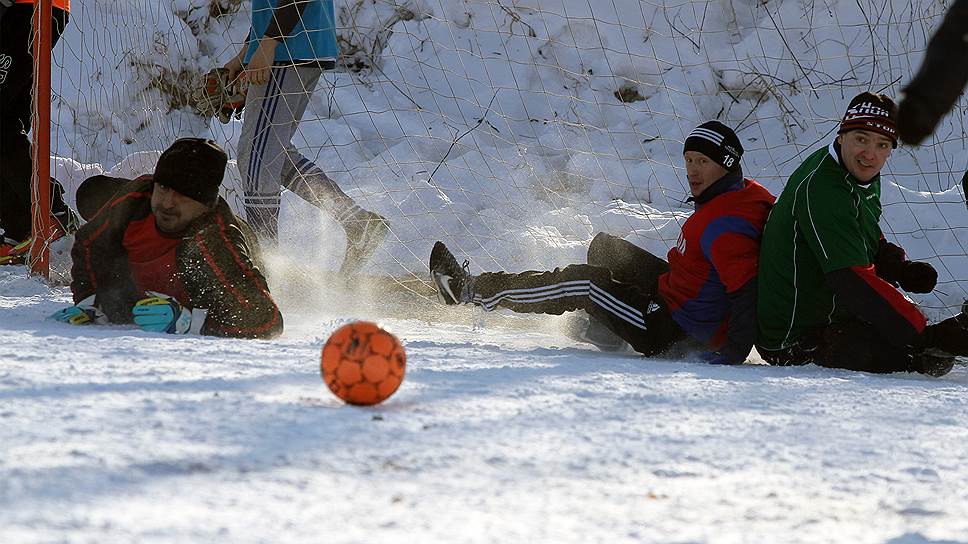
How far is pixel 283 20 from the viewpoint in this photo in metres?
4.44

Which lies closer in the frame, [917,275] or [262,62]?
[917,275]

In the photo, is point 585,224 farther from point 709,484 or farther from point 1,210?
point 709,484

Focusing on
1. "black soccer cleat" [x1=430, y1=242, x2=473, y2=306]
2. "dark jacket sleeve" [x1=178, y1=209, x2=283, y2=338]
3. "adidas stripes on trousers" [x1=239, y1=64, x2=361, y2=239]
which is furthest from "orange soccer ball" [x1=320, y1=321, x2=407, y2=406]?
"adidas stripes on trousers" [x1=239, y1=64, x2=361, y2=239]

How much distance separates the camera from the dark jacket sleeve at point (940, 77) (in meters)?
2.21

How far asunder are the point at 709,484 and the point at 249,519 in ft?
2.58

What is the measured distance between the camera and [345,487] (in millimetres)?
1663

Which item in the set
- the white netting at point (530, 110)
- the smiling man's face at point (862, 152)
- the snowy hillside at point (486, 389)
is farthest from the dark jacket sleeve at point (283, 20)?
the smiling man's face at point (862, 152)

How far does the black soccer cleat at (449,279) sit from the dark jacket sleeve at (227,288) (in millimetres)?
852

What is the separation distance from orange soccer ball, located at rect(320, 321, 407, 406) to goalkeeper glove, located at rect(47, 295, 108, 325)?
161 centimetres

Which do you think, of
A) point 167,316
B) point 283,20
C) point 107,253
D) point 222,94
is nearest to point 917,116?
point 167,316

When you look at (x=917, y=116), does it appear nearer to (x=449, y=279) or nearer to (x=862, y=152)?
(x=862, y=152)

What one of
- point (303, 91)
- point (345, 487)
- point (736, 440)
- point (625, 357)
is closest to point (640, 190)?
point (303, 91)

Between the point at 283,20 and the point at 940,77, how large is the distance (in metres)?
2.89

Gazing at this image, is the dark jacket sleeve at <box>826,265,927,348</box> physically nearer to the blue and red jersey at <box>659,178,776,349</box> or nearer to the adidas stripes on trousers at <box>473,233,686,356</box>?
the blue and red jersey at <box>659,178,776,349</box>
